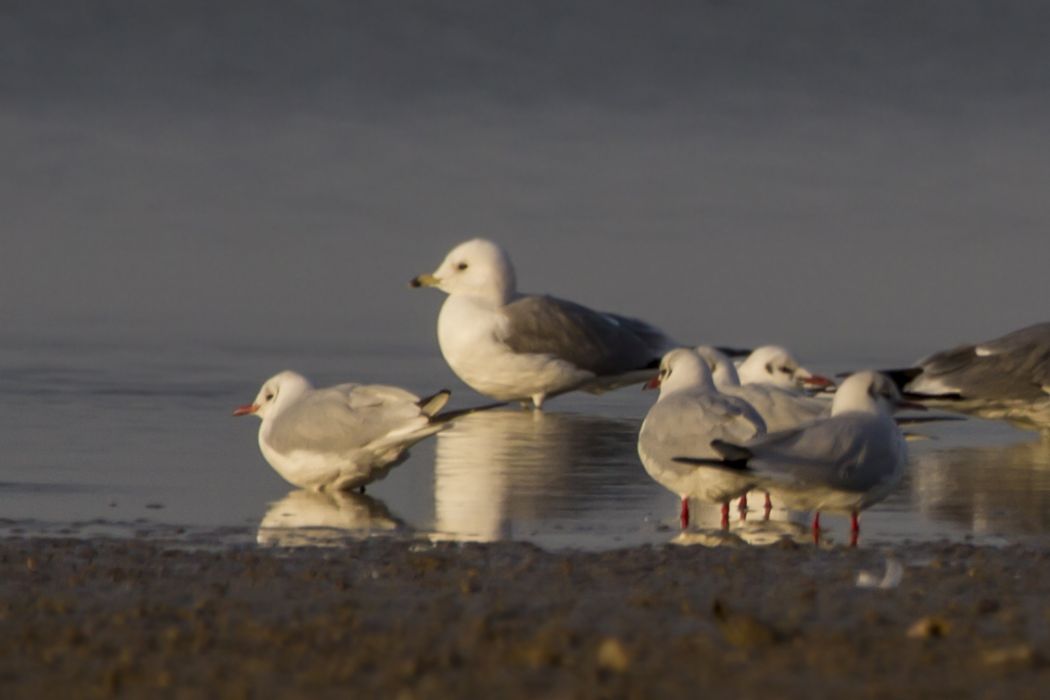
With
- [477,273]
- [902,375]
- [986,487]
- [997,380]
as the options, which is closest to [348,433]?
[986,487]

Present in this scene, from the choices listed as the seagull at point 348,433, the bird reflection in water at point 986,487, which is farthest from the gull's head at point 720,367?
the seagull at point 348,433

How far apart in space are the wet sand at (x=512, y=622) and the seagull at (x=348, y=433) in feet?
5.52

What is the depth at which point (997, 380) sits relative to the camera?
11.5 metres

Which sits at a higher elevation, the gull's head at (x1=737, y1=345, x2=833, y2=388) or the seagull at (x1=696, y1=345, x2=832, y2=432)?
the gull's head at (x1=737, y1=345, x2=833, y2=388)

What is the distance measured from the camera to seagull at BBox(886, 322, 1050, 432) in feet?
37.5

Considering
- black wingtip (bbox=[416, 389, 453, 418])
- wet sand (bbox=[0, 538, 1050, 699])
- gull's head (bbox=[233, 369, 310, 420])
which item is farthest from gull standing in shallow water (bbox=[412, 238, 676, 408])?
wet sand (bbox=[0, 538, 1050, 699])

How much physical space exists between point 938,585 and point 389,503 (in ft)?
10.00

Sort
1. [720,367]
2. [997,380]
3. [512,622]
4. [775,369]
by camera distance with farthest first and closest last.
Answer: [997,380]
[775,369]
[720,367]
[512,622]

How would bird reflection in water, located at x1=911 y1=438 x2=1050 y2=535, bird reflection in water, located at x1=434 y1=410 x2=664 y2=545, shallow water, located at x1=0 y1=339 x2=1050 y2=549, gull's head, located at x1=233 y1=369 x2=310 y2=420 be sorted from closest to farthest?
shallow water, located at x1=0 y1=339 x2=1050 y2=549 → bird reflection in water, located at x1=434 y1=410 x2=664 y2=545 → bird reflection in water, located at x1=911 y1=438 x2=1050 y2=535 → gull's head, located at x1=233 y1=369 x2=310 y2=420

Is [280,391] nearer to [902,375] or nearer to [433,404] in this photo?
[433,404]

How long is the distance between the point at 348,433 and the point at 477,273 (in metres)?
5.64

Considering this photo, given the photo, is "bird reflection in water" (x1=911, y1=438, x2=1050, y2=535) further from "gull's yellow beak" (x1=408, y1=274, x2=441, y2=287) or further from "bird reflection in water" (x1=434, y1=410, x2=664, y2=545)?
"gull's yellow beak" (x1=408, y1=274, x2=441, y2=287)

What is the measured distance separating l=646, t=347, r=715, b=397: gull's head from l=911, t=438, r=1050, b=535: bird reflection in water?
1024mm

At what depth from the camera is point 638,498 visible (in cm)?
811
